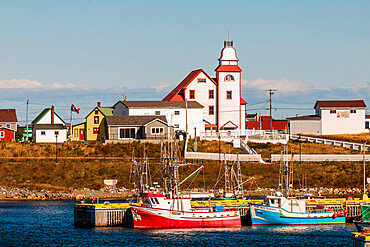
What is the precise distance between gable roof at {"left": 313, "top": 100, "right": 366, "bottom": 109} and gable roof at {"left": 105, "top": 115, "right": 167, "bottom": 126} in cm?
3153

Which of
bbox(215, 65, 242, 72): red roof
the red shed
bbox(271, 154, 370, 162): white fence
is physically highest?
bbox(215, 65, 242, 72): red roof

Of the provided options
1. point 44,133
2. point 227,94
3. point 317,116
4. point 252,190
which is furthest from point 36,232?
point 317,116

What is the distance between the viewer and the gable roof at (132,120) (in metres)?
117

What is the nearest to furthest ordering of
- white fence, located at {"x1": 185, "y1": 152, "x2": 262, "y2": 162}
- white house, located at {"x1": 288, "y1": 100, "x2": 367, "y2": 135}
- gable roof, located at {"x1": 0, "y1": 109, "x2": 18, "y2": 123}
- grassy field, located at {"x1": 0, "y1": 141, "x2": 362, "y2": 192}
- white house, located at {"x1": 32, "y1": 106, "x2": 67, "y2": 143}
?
1. grassy field, located at {"x1": 0, "y1": 141, "x2": 362, "y2": 192}
2. white fence, located at {"x1": 185, "y1": 152, "x2": 262, "y2": 162}
3. white house, located at {"x1": 32, "y1": 106, "x2": 67, "y2": 143}
4. white house, located at {"x1": 288, "y1": 100, "x2": 367, "y2": 135}
5. gable roof, located at {"x1": 0, "y1": 109, "x2": 18, "y2": 123}

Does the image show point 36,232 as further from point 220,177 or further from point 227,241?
point 220,177

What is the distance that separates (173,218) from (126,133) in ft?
171

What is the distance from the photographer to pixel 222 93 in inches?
4941

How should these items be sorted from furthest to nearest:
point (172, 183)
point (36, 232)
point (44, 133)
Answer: point (44, 133), point (172, 183), point (36, 232)

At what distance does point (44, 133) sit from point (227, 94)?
33.0 m

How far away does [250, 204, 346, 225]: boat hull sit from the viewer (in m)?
69.9

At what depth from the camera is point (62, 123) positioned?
5305 inches

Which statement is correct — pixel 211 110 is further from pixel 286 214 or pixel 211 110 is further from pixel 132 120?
pixel 286 214

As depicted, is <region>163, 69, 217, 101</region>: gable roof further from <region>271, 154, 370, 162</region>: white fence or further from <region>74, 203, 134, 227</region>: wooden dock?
<region>74, 203, 134, 227</region>: wooden dock

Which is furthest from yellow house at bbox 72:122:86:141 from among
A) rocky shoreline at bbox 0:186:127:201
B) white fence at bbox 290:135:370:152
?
white fence at bbox 290:135:370:152
